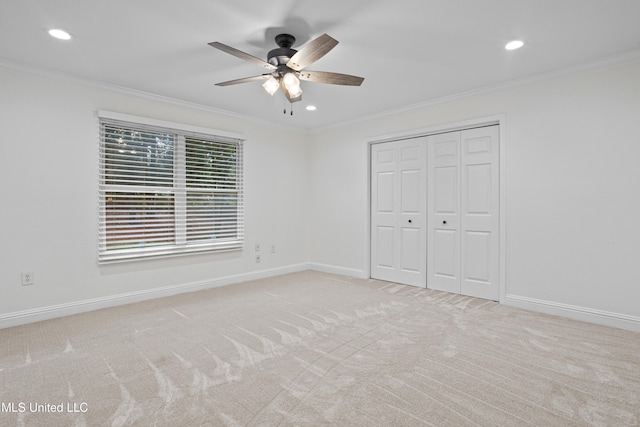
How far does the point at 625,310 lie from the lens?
2980mm

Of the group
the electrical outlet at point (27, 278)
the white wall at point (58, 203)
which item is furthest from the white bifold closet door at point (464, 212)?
the electrical outlet at point (27, 278)

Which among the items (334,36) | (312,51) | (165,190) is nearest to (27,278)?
(165,190)

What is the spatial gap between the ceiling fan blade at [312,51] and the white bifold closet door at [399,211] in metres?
2.41

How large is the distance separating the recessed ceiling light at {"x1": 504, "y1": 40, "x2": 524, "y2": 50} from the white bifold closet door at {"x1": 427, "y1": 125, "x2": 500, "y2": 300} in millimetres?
1145

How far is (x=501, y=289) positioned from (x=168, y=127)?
14.2ft

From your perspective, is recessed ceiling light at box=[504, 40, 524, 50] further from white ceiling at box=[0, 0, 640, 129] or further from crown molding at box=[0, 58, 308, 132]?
crown molding at box=[0, 58, 308, 132]

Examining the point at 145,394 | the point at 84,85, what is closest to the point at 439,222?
the point at 145,394

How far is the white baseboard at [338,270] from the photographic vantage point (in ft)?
16.7

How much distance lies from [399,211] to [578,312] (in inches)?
88.3

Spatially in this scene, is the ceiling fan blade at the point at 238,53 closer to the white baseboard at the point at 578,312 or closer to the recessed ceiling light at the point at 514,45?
the recessed ceiling light at the point at 514,45

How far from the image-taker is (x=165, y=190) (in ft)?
13.5

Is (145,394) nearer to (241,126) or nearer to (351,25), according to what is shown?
(351,25)

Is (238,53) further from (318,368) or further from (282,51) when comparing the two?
(318,368)

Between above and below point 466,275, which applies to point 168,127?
above
